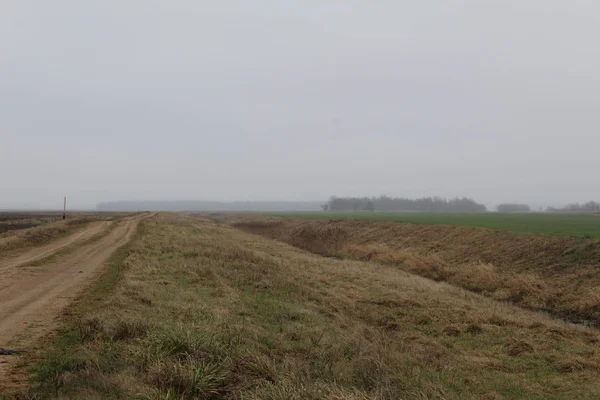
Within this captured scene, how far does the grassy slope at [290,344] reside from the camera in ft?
19.3

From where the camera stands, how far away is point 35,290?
1270 centimetres

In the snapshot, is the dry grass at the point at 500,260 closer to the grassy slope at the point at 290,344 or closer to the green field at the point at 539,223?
the grassy slope at the point at 290,344

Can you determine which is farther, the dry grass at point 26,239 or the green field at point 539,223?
the green field at point 539,223

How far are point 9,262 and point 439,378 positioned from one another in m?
18.4

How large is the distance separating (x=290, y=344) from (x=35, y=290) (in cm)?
844

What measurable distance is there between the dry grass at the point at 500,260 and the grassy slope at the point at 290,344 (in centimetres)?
298

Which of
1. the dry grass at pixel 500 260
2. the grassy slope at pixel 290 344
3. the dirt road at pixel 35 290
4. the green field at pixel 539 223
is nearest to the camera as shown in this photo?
the grassy slope at pixel 290 344

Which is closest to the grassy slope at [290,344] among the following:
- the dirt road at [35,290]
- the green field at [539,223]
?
the dirt road at [35,290]

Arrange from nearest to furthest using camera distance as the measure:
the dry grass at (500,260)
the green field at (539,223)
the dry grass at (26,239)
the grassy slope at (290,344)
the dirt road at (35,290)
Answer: the grassy slope at (290,344) → the dirt road at (35,290) → the dry grass at (500,260) → the dry grass at (26,239) → the green field at (539,223)

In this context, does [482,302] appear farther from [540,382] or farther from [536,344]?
[540,382]

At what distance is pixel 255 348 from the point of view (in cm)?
801

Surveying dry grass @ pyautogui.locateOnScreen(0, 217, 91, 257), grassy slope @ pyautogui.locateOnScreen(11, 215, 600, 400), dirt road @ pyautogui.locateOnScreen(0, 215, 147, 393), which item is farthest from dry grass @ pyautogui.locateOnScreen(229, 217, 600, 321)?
dry grass @ pyautogui.locateOnScreen(0, 217, 91, 257)

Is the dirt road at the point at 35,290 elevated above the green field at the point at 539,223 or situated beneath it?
situated beneath

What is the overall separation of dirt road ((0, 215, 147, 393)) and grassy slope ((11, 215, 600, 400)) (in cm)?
58
